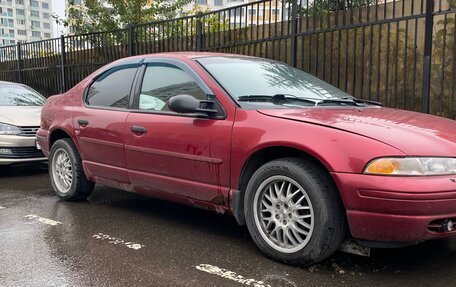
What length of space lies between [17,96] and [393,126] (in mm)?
7189

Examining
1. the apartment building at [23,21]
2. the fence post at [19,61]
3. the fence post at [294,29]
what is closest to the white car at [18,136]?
the fence post at [294,29]

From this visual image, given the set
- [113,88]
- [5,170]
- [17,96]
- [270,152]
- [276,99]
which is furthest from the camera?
[17,96]

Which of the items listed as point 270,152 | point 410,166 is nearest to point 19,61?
point 270,152

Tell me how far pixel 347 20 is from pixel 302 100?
3357 millimetres

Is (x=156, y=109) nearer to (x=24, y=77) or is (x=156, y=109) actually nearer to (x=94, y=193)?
(x=94, y=193)

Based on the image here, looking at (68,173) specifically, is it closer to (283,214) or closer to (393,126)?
(283,214)

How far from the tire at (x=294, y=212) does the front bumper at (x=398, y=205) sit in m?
0.17

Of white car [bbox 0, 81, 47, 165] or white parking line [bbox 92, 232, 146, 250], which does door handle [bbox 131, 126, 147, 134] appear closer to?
white parking line [bbox 92, 232, 146, 250]

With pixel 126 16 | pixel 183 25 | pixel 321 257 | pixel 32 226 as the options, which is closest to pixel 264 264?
pixel 321 257

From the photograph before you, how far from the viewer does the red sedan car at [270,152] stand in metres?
2.99

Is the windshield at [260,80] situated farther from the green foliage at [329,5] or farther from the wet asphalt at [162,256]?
the green foliage at [329,5]

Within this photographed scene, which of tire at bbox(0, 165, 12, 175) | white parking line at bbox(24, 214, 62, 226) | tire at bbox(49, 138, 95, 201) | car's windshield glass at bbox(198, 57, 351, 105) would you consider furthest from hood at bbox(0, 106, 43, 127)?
car's windshield glass at bbox(198, 57, 351, 105)

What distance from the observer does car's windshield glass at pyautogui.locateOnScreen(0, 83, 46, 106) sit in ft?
26.9

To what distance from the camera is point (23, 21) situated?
4811 inches
